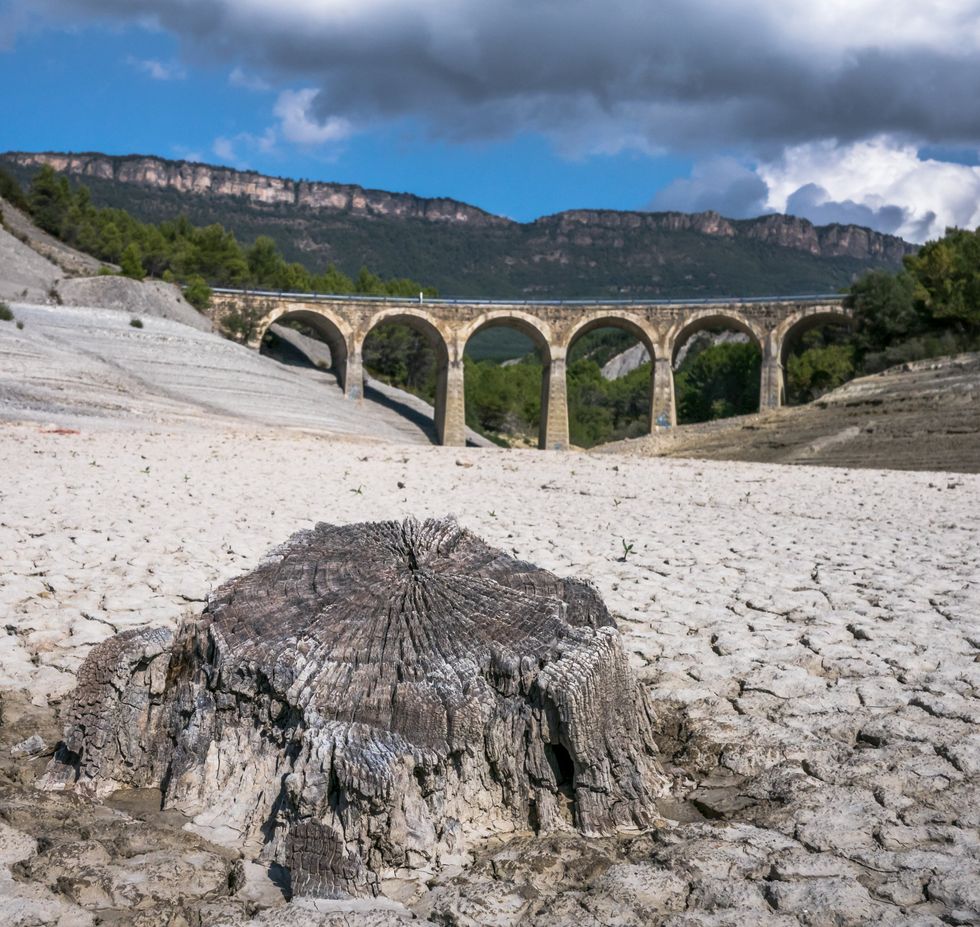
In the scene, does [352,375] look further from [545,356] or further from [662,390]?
[662,390]

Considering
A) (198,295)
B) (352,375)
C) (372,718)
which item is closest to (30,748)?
(372,718)

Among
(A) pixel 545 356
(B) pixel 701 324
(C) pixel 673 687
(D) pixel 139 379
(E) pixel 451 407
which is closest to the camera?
(C) pixel 673 687

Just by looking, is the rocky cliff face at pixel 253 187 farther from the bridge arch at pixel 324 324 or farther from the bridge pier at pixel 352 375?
the bridge pier at pixel 352 375

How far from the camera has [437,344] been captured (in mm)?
38406

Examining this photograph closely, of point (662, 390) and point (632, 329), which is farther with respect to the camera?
point (632, 329)

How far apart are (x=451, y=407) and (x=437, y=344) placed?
4.01 m

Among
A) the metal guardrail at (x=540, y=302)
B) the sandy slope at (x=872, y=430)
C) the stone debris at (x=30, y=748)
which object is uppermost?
the metal guardrail at (x=540, y=302)

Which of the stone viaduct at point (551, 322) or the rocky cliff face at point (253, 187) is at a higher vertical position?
the rocky cliff face at point (253, 187)

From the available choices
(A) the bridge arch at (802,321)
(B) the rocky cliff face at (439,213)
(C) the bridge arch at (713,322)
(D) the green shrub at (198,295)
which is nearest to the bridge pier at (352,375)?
(D) the green shrub at (198,295)

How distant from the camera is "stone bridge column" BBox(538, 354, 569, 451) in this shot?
118 ft

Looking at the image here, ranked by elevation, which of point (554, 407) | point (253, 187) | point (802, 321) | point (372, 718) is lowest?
point (372, 718)

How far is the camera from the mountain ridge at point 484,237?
106m

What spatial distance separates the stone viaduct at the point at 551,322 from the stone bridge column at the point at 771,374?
0.13ft

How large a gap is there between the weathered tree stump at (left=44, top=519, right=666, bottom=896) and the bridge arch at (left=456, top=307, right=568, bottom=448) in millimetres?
33309
